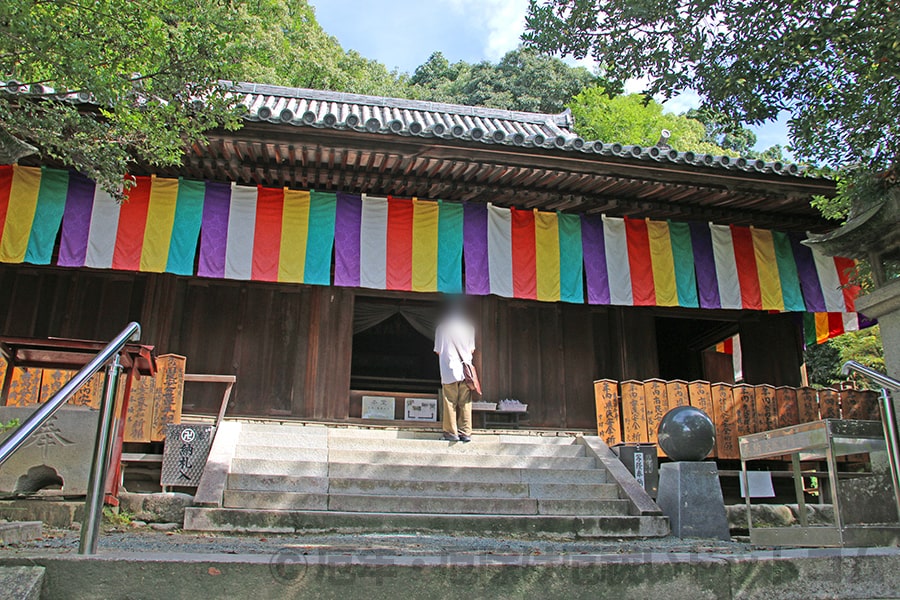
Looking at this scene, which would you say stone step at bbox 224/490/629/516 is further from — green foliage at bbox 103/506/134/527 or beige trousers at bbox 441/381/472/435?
beige trousers at bbox 441/381/472/435

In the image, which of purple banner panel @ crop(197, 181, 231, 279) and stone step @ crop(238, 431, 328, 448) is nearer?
stone step @ crop(238, 431, 328, 448)

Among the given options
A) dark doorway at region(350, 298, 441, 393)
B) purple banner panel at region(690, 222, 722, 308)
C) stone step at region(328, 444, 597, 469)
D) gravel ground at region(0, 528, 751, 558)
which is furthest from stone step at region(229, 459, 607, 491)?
dark doorway at region(350, 298, 441, 393)

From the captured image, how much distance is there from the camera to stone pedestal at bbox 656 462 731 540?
6887mm

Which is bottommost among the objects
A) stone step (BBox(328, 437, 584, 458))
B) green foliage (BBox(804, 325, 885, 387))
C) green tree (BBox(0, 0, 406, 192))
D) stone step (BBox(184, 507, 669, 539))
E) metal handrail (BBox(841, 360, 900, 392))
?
stone step (BBox(184, 507, 669, 539))

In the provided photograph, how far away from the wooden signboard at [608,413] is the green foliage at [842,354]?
11320 mm

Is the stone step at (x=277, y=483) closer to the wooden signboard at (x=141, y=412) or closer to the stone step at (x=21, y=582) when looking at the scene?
the wooden signboard at (x=141, y=412)

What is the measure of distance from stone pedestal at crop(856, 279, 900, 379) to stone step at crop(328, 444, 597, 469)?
3.66m

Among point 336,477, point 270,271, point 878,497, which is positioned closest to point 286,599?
point 336,477

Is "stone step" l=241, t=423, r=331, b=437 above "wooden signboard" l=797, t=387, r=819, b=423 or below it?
below

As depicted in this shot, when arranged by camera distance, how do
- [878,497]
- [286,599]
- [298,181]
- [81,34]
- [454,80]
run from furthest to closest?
1. [454,80]
2. [298,181]
3. [878,497]
4. [81,34]
5. [286,599]

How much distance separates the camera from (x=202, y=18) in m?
5.54

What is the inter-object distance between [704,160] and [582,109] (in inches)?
838

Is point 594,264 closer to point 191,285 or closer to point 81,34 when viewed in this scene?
point 191,285

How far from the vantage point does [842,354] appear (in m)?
20.3
